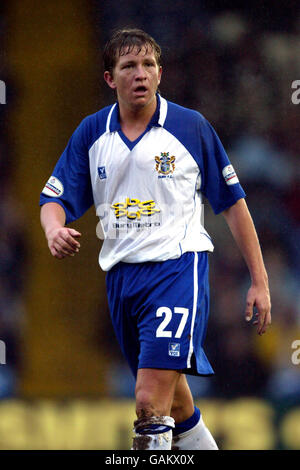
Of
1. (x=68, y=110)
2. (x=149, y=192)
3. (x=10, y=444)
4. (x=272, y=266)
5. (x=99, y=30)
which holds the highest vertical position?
(x=99, y=30)

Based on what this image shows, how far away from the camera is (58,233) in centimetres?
383

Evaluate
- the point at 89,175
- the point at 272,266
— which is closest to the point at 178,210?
the point at 89,175

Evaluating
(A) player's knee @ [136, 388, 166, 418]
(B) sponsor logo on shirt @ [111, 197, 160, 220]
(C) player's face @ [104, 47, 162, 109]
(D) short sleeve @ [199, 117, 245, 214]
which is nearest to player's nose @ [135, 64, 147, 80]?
(C) player's face @ [104, 47, 162, 109]

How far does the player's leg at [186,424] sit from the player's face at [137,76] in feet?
4.25

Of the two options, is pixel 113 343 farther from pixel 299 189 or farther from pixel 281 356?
pixel 299 189

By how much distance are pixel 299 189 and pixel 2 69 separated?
2.18 metres

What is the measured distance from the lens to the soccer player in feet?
13.1

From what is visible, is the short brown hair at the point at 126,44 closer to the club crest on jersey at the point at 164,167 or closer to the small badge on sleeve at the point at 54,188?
the club crest on jersey at the point at 164,167

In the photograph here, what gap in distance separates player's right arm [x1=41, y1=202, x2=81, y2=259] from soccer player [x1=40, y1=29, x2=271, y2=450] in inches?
0.4

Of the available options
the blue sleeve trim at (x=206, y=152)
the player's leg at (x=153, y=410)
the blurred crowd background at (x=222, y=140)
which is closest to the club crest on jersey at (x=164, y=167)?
the blue sleeve trim at (x=206, y=152)

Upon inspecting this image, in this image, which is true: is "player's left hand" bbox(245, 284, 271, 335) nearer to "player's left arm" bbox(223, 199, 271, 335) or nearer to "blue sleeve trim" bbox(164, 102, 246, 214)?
"player's left arm" bbox(223, 199, 271, 335)

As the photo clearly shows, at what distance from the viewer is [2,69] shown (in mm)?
6211

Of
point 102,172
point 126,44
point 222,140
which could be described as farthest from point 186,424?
point 222,140

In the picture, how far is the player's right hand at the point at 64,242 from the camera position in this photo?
375 centimetres
